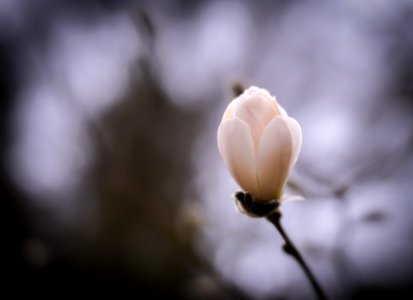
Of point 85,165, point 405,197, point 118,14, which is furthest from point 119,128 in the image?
point 405,197

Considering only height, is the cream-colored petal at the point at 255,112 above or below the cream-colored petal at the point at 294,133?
above


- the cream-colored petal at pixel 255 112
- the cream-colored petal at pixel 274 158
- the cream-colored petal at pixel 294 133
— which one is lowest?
the cream-colored petal at pixel 274 158

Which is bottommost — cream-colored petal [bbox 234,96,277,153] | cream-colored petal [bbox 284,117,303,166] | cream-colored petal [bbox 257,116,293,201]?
cream-colored petal [bbox 257,116,293,201]

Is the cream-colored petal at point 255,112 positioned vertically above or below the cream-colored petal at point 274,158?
above
